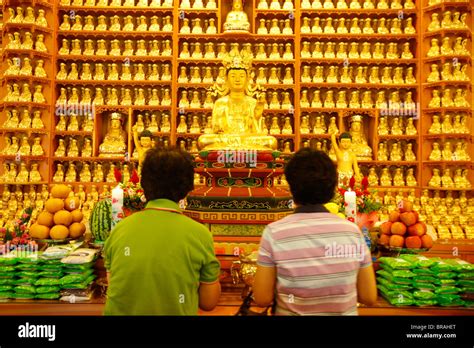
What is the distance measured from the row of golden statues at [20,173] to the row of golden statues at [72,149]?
37cm

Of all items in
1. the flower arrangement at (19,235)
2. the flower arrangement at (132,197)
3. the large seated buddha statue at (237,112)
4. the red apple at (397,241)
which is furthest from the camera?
the large seated buddha statue at (237,112)

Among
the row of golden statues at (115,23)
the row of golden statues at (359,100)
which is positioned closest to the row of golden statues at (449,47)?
the row of golden statues at (359,100)

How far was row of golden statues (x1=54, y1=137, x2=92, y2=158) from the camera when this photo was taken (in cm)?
641

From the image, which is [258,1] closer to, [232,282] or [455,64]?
[455,64]

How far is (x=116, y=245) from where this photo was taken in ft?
4.74

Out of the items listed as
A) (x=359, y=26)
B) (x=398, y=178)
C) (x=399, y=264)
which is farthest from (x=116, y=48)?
(x=399, y=264)

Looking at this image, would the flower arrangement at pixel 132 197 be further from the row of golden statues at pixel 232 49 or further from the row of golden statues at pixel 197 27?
the row of golden statues at pixel 197 27

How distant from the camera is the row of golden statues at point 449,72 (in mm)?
6141

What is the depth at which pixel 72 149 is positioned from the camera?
6.44 metres

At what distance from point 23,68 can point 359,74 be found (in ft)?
15.7

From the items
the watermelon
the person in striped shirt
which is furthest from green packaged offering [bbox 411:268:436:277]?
the watermelon

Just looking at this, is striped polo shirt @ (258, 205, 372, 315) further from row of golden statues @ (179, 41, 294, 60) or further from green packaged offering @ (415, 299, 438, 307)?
row of golden statues @ (179, 41, 294, 60)

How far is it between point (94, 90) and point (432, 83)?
491 cm
